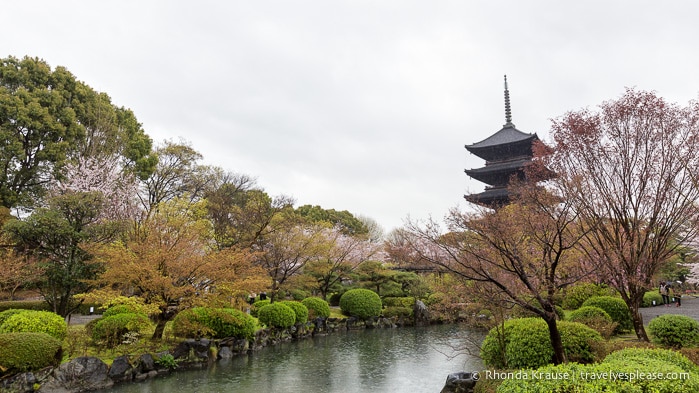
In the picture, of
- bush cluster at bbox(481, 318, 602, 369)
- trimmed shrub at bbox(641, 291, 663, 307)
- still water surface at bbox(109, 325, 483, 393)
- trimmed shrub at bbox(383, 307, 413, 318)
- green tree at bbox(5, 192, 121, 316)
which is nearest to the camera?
bush cluster at bbox(481, 318, 602, 369)

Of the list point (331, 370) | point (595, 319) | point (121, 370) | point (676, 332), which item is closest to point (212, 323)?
point (121, 370)

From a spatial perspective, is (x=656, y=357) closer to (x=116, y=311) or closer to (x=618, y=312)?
(x=618, y=312)

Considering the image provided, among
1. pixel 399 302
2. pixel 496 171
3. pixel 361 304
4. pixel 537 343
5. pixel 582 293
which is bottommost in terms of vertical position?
pixel 399 302

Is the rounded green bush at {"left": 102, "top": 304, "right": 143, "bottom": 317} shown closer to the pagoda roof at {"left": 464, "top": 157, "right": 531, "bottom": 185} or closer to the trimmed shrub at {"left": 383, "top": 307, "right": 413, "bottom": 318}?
the trimmed shrub at {"left": 383, "top": 307, "right": 413, "bottom": 318}

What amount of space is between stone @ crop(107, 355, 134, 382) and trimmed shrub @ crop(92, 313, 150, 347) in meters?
0.92

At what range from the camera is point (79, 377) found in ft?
27.6

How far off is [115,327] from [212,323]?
2822 millimetres

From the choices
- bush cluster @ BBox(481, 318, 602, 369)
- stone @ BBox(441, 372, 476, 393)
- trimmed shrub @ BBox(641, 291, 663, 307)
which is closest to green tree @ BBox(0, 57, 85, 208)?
stone @ BBox(441, 372, 476, 393)

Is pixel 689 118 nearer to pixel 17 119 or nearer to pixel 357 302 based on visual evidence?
pixel 357 302

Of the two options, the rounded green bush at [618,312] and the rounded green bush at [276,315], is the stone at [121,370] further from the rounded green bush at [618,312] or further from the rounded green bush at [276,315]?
the rounded green bush at [618,312]

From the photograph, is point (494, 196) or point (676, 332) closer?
point (676, 332)

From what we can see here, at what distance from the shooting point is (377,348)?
550 inches

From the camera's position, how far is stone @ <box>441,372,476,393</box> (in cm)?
666

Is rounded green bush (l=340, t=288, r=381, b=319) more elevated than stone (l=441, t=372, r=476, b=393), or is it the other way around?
rounded green bush (l=340, t=288, r=381, b=319)
